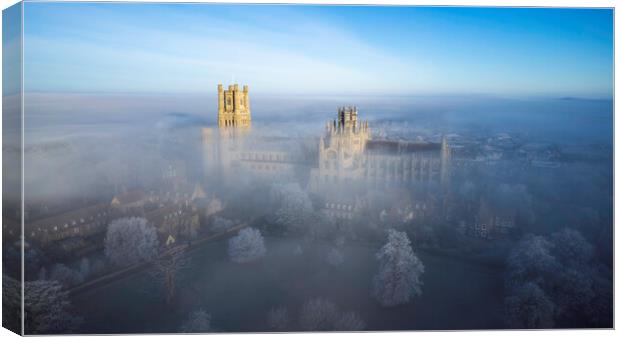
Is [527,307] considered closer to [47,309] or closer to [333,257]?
[333,257]

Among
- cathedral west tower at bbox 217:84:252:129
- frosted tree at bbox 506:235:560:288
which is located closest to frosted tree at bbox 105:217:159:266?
cathedral west tower at bbox 217:84:252:129

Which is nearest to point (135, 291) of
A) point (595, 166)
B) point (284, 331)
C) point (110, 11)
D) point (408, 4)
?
point (284, 331)

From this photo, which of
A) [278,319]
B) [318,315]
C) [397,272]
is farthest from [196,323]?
[397,272]

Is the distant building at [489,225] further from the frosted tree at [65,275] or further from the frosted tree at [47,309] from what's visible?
the frosted tree at [47,309]

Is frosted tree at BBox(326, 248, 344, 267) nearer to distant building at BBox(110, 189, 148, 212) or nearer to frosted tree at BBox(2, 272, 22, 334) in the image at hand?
distant building at BBox(110, 189, 148, 212)

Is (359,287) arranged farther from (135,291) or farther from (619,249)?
(619,249)

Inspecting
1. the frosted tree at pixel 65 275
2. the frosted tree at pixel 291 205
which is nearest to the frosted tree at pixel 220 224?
the frosted tree at pixel 291 205

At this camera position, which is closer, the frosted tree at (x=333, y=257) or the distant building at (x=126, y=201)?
the distant building at (x=126, y=201)
